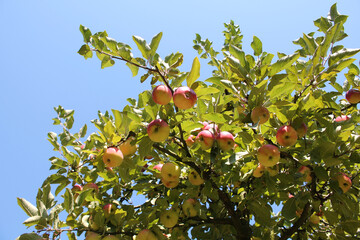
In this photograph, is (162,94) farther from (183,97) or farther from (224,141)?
(224,141)

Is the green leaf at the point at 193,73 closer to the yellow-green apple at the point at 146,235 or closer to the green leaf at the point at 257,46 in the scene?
the green leaf at the point at 257,46

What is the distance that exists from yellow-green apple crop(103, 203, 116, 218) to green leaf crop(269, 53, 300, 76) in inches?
80.3

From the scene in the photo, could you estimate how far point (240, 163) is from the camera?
9.45 feet

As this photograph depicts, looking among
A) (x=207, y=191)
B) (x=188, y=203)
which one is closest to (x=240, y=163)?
(x=207, y=191)

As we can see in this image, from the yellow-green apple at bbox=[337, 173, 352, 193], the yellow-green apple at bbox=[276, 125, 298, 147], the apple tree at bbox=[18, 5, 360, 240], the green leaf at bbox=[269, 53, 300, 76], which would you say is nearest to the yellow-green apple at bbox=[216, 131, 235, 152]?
the apple tree at bbox=[18, 5, 360, 240]

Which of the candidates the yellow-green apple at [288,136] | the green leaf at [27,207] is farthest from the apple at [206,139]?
the green leaf at [27,207]

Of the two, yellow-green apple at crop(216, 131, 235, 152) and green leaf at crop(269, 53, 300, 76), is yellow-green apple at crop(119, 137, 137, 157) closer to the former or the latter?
yellow-green apple at crop(216, 131, 235, 152)

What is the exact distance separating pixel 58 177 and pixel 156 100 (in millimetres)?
1771

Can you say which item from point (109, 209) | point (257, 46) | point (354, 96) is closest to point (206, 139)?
point (257, 46)

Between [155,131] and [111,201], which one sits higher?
[155,131]

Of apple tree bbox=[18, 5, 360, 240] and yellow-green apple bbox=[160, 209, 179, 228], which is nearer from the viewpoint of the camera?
apple tree bbox=[18, 5, 360, 240]

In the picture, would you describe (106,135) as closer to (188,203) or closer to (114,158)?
(114,158)

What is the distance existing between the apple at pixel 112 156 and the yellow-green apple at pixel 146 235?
78cm

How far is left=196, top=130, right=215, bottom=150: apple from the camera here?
235 centimetres
